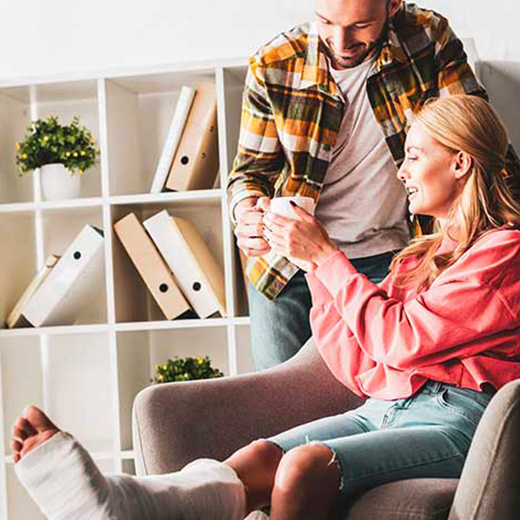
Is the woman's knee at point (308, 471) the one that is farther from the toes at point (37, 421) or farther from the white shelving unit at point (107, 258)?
the white shelving unit at point (107, 258)

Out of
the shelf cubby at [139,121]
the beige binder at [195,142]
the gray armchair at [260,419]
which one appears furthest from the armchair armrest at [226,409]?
the shelf cubby at [139,121]

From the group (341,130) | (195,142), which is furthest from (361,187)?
(195,142)

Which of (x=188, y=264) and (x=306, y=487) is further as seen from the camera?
(x=188, y=264)

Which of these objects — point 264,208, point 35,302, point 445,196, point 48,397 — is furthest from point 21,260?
point 445,196

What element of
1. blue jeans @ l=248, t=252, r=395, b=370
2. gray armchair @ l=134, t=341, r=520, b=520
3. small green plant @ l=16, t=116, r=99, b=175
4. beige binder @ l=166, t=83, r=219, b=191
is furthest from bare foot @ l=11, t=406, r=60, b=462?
small green plant @ l=16, t=116, r=99, b=175

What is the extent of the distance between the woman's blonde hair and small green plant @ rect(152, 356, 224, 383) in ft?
3.64

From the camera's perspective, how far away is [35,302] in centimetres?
294

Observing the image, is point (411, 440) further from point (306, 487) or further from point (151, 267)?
point (151, 267)

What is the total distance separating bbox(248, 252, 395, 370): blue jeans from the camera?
7.49 feet

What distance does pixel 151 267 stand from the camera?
2.88 meters

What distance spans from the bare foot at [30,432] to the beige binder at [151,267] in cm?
142

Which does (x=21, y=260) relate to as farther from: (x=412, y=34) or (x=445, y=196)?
(x=445, y=196)

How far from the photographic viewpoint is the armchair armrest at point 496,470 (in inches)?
53.8

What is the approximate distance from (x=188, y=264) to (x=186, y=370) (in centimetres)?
28
